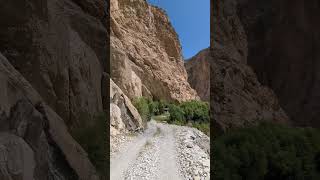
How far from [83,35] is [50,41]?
47 cm

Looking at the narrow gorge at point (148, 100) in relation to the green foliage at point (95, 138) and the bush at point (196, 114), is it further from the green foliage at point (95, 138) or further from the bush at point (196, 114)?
the green foliage at point (95, 138)

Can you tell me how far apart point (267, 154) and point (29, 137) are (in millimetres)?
2388

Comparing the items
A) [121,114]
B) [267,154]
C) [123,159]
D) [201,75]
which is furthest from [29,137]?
[201,75]

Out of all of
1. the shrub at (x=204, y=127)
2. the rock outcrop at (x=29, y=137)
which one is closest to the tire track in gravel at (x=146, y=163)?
the rock outcrop at (x=29, y=137)

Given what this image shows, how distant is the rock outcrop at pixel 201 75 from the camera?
138 feet

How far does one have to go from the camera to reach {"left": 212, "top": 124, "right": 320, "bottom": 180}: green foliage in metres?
3.44

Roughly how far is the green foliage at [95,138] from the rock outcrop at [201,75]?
127 ft

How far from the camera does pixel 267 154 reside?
3.47m

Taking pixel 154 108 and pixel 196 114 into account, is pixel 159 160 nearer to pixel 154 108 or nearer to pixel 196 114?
pixel 196 114

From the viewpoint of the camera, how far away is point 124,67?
19859 mm

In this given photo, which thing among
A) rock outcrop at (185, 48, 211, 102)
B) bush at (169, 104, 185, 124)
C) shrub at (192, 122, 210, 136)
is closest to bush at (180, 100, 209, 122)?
bush at (169, 104, 185, 124)

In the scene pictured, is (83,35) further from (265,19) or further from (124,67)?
(124,67)

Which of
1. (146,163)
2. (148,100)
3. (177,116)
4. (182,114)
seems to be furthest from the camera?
(148,100)

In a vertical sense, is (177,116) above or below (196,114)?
below
